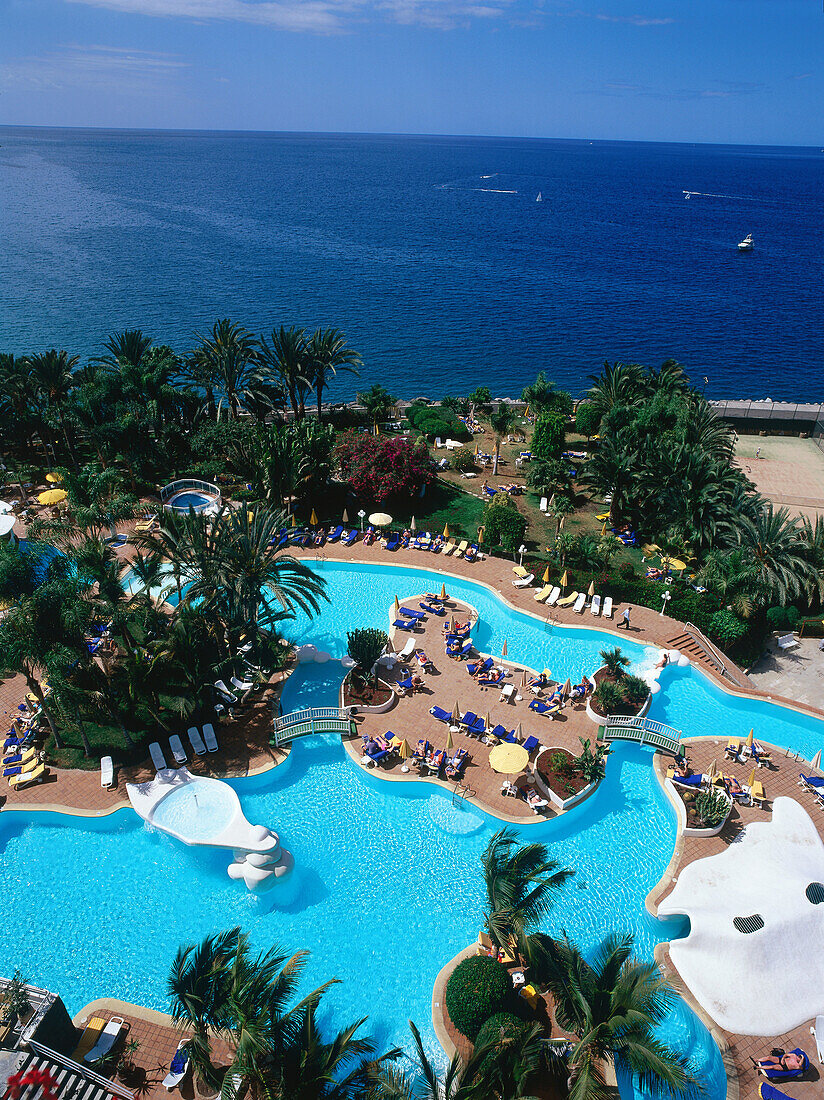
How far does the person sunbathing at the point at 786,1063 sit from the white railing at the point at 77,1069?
14242 millimetres

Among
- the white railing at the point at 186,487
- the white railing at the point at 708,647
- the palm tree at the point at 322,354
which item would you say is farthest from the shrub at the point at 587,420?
the white railing at the point at 186,487

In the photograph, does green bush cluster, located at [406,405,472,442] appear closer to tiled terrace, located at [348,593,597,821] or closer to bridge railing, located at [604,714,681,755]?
tiled terrace, located at [348,593,597,821]

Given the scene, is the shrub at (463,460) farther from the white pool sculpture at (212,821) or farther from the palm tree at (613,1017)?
the palm tree at (613,1017)

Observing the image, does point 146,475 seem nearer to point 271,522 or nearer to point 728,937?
point 271,522

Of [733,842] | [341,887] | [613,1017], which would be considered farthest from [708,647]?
[341,887]

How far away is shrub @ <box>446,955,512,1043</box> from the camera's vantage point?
1552cm

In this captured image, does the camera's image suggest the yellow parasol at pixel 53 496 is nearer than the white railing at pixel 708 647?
No

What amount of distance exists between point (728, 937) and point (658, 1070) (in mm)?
5800

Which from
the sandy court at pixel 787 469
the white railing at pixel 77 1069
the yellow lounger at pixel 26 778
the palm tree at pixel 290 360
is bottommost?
the white railing at pixel 77 1069

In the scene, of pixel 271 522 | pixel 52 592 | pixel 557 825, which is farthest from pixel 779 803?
pixel 52 592

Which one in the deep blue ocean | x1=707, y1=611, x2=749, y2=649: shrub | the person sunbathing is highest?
the deep blue ocean

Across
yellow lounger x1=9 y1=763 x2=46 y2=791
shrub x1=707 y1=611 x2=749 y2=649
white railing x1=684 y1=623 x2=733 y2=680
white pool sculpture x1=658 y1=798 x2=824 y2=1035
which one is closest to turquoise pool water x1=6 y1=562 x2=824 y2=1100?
white pool sculpture x1=658 y1=798 x2=824 y2=1035

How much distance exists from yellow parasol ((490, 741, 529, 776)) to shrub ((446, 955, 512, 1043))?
614cm

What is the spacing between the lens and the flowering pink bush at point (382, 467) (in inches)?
1431
